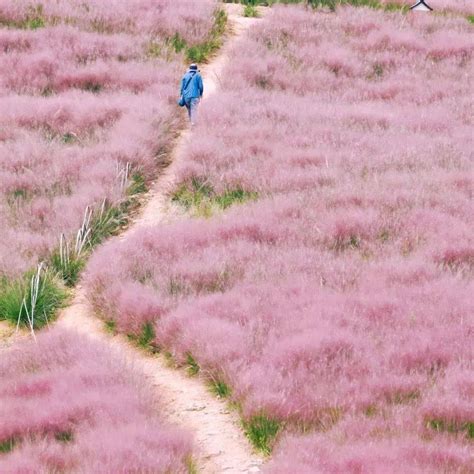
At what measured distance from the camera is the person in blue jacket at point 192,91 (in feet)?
51.2

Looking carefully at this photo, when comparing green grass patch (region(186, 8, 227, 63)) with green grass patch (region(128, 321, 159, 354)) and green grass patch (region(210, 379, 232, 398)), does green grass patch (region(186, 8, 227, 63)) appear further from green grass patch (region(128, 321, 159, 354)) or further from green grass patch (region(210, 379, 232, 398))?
green grass patch (region(210, 379, 232, 398))

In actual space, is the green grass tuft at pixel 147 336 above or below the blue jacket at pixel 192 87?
below

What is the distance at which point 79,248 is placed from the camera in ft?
35.4

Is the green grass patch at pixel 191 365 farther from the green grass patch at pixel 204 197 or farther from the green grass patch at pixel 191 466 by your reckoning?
the green grass patch at pixel 204 197

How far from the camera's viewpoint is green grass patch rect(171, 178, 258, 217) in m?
12.1

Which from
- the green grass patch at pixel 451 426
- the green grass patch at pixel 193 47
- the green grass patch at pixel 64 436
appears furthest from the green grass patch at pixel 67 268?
the green grass patch at pixel 193 47

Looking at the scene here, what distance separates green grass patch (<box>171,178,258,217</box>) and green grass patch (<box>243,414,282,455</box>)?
5156 millimetres

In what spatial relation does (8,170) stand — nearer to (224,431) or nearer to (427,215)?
(427,215)

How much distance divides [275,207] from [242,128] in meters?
3.67

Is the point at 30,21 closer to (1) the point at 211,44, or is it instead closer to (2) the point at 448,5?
(1) the point at 211,44

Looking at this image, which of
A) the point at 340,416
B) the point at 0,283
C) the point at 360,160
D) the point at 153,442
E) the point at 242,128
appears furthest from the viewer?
the point at 242,128

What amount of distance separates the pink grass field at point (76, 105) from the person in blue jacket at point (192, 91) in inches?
13.5

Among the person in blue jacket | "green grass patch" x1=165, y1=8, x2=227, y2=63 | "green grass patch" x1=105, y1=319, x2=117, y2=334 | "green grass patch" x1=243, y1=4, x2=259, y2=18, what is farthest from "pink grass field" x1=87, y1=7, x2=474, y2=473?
"green grass patch" x1=243, y1=4, x2=259, y2=18

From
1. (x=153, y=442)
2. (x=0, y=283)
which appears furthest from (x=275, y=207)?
(x=153, y=442)
